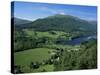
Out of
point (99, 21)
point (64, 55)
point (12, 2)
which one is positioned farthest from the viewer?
point (99, 21)

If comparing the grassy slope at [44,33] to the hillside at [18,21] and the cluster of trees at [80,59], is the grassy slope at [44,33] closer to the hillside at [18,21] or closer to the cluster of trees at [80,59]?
the hillside at [18,21]

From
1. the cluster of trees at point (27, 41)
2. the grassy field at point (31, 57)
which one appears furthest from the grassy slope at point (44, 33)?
the grassy field at point (31, 57)

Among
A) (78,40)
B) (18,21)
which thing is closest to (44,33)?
(18,21)

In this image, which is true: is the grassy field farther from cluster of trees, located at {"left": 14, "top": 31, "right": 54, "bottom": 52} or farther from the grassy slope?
the grassy slope

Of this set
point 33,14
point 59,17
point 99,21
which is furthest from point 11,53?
point 99,21

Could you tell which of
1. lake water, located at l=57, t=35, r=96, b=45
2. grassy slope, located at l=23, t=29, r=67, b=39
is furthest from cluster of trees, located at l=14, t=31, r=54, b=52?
lake water, located at l=57, t=35, r=96, b=45

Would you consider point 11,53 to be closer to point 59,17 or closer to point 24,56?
point 24,56
